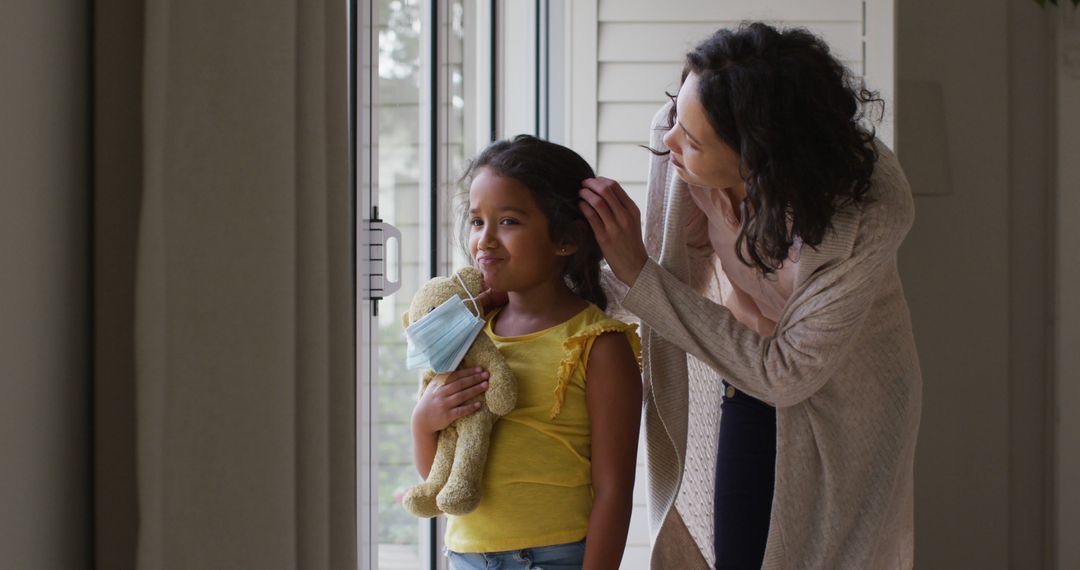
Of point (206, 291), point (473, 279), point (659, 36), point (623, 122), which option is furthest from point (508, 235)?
point (659, 36)

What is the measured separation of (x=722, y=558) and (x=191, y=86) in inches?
49.2

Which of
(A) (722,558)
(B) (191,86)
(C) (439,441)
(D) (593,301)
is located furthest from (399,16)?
(B) (191,86)

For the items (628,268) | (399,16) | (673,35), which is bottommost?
(628,268)

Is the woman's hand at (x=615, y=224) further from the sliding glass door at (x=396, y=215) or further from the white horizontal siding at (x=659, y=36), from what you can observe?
the white horizontal siding at (x=659, y=36)

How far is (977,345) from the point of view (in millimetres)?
→ 3328

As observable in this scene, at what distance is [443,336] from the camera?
Answer: 4.10 feet

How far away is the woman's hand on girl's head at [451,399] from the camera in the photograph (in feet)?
4.05

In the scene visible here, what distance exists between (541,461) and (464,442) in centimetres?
10

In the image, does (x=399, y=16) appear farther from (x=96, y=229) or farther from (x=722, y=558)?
(x=96, y=229)

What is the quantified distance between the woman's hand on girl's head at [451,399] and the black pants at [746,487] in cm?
51

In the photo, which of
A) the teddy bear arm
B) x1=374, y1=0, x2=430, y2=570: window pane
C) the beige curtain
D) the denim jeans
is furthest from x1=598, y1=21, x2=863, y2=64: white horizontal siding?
the beige curtain

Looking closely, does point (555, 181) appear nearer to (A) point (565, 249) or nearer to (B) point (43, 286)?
(A) point (565, 249)

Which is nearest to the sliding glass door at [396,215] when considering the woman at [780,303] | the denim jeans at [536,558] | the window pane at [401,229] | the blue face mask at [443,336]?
the window pane at [401,229]

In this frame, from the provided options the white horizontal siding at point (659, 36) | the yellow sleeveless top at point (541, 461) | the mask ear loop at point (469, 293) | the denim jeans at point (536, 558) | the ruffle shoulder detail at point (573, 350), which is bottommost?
the denim jeans at point (536, 558)
